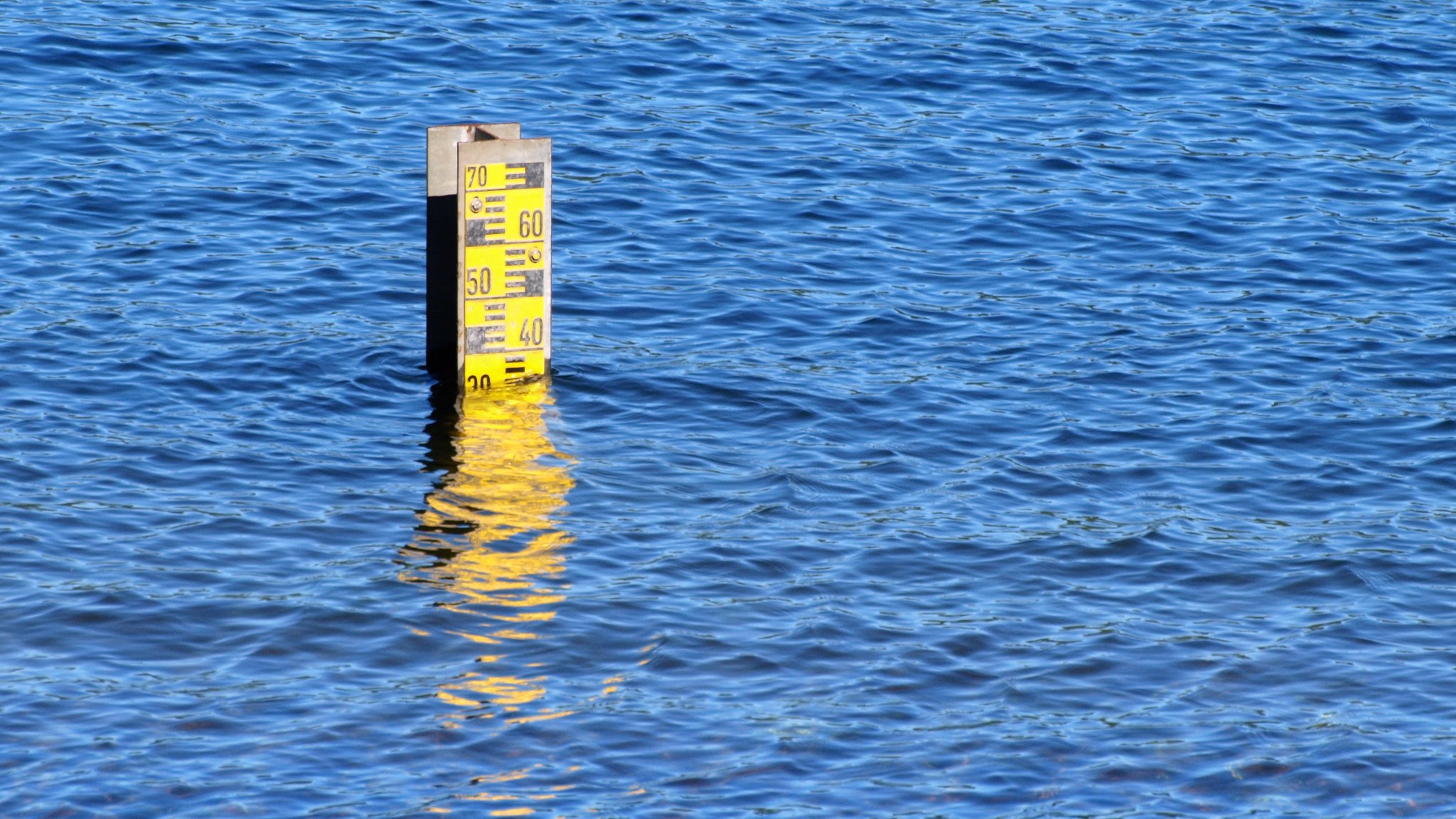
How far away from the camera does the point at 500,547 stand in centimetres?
959

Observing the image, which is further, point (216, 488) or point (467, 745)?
point (216, 488)

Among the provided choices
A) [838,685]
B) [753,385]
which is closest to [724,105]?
[753,385]

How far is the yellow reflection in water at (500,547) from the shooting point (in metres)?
8.09

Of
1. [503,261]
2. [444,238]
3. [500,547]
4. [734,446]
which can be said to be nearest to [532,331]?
[503,261]

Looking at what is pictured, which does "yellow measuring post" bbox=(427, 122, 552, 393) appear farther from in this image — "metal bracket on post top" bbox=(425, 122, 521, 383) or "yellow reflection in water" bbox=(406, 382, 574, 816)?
"yellow reflection in water" bbox=(406, 382, 574, 816)

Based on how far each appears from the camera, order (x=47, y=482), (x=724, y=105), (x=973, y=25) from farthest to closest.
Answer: (x=973, y=25) < (x=724, y=105) < (x=47, y=482)

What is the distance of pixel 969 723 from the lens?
8117mm

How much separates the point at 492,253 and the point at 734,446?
6.36 feet

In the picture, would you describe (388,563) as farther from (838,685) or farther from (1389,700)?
(1389,700)

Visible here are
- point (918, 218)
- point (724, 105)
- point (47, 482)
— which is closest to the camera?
point (47, 482)

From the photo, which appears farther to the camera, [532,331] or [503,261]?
[532,331]

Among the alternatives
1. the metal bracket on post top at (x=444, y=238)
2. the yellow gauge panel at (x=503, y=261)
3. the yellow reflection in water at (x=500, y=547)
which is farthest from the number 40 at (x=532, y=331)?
the metal bracket on post top at (x=444, y=238)

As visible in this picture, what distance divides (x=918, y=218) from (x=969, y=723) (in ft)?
26.5

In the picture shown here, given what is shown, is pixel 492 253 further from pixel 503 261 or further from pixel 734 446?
pixel 734 446
